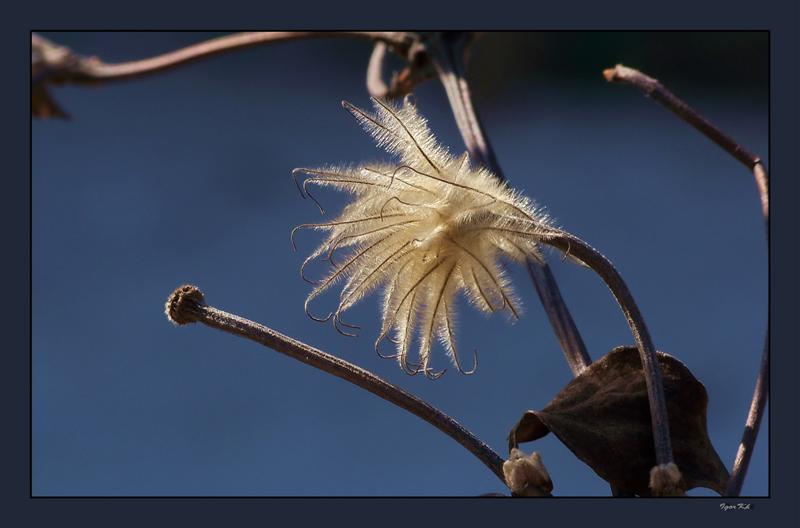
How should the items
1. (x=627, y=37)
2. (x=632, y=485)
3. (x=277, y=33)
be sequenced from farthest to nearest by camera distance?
1. (x=627, y=37)
2. (x=277, y=33)
3. (x=632, y=485)

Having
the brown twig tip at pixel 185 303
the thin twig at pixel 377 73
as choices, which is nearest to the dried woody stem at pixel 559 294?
the thin twig at pixel 377 73

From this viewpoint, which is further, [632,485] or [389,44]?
[389,44]

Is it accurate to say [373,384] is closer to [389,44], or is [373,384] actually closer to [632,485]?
[632,485]

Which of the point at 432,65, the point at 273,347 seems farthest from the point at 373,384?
the point at 432,65

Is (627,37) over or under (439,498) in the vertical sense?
over

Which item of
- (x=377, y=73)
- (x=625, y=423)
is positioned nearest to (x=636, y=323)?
(x=625, y=423)

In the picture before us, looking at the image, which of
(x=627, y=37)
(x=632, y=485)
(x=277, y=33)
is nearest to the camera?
(x=632, y=485)

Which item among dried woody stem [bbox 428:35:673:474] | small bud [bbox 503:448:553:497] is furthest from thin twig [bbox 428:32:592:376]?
small bud [bbox 503:448:553:497]
